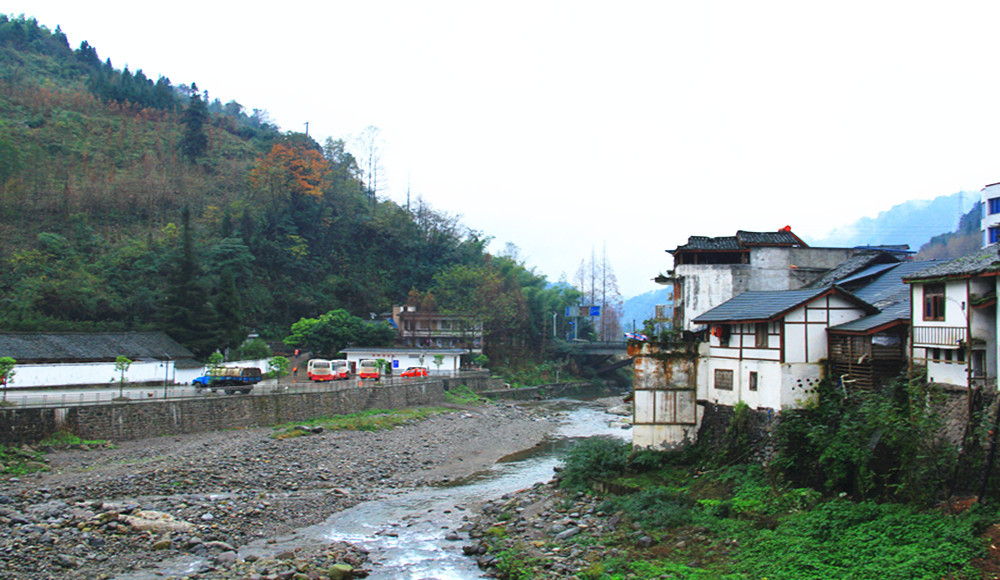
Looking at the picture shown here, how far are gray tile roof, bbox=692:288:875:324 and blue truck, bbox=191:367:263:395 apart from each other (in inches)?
1170

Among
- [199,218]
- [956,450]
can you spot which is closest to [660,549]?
[956,450]

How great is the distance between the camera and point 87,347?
1606 inches

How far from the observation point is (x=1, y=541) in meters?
18.0

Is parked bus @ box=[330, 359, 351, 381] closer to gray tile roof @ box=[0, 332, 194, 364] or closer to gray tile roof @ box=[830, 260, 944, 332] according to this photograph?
gray tile roof @ box=[0, 332, 194, 364]

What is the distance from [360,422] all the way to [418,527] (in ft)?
60.8

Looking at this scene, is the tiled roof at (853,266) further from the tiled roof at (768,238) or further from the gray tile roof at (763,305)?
the gray tile roof at (763,305)

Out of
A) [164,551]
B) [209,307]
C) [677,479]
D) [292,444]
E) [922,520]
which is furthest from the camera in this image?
[209,307]

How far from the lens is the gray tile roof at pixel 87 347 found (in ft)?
124

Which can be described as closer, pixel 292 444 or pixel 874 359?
pixel 874 359

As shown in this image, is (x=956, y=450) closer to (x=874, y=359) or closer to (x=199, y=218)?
(x=874, y=359)

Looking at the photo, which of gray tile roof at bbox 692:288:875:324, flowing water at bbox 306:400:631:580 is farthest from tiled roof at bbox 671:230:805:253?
flowing water at bbox 306:400:631:580

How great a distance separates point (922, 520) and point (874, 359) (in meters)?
5.95

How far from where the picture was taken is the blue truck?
41.0 meters

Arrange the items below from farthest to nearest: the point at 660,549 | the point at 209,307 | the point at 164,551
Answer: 1. the point at 209,307
2. the point at 164,551
3. the point at 660,549
